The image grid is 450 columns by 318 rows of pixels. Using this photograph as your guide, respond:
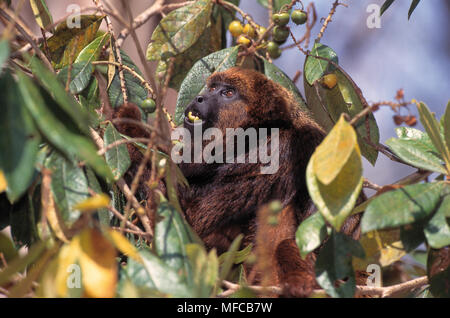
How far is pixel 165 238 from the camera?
151cm

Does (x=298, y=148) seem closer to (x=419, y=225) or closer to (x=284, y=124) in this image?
(x=284, y=124)

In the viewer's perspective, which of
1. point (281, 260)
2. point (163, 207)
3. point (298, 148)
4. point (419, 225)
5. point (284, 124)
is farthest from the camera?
point (284, 124)

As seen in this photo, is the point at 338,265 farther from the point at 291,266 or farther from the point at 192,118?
the point at 192,118

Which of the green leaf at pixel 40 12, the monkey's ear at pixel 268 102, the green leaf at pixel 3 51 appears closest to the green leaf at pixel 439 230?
the green leaf at pixel 3 51

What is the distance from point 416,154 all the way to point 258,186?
1.25m

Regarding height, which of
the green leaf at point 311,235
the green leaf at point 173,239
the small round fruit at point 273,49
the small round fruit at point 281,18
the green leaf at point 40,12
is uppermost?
the green leaf at point 40,12

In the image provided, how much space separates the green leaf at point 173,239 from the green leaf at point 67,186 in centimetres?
23

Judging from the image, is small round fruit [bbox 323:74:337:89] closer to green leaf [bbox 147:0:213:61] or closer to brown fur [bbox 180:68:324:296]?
brown fur [bbox 180:68:324:296]

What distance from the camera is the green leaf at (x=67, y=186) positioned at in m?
1.45

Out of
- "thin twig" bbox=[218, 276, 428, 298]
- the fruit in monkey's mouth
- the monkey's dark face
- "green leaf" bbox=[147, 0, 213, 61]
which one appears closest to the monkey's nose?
the monkey's dark face

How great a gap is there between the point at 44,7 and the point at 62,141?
1.68m

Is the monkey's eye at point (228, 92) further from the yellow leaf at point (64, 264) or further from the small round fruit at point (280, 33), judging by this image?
the yellow leaf at point (64, 264)
